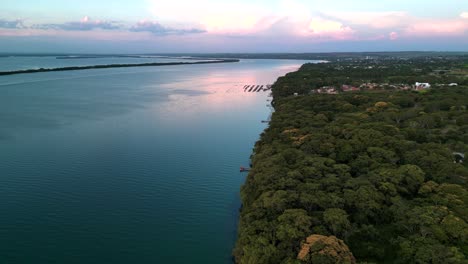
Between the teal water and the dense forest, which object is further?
the teal water

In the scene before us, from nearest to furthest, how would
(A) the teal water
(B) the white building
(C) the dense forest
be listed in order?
(C) the dense forest, (A) the teal water, (B) the white building

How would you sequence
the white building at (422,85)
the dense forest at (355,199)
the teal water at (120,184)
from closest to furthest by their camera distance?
the dense forest at (355,199), the teal water at (120,184), the white building at (422,85)

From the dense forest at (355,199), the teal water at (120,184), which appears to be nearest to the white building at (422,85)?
the teal water at (120,184)

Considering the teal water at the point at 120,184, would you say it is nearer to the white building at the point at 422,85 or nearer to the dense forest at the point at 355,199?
the dense forest at the point at 355,199

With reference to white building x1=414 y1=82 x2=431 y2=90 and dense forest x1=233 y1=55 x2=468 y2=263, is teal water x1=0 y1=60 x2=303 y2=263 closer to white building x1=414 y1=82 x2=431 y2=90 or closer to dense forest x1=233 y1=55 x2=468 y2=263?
dense forest x1=233 y1=55 x2=468 y2=263

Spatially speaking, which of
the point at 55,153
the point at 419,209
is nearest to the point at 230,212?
the point at 419,209

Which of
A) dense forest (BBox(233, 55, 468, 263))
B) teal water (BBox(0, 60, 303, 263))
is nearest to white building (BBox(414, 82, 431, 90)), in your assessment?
teal water (BBox(0, 60, 303, 263))

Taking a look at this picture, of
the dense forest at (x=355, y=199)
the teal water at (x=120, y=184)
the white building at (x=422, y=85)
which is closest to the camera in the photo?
the dense forest at (x=355, y=199)

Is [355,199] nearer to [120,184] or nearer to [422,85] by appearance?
[120,184]
